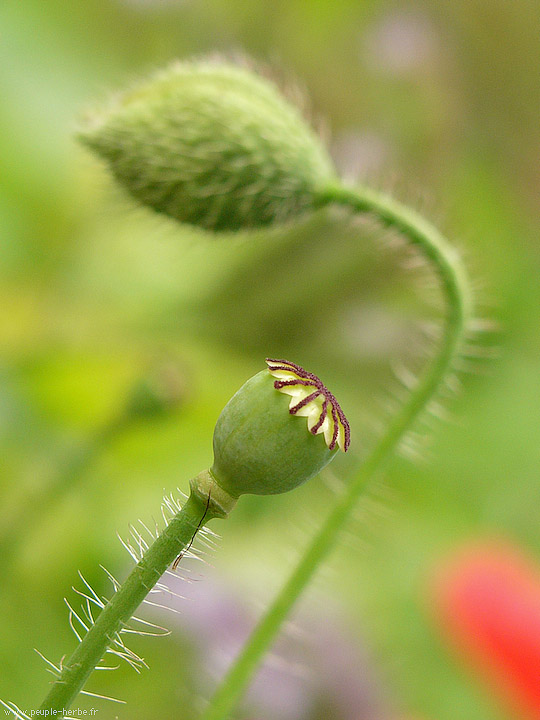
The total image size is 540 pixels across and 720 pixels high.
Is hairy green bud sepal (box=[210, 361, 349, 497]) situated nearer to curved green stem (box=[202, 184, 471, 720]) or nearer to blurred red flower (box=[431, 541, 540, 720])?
curved green stem (box=[202, 184, 471, 720])

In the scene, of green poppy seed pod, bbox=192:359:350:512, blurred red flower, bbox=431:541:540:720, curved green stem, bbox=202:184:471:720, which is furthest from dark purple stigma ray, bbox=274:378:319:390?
blurred red flower, bbox=431:541:540:720

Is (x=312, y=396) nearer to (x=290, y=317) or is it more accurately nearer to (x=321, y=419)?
(x=321, y=419)

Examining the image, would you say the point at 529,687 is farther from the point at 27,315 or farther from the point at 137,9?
the point at 137,9

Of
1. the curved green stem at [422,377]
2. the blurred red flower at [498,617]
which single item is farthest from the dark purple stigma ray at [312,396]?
the blurred red flower at [498,617]

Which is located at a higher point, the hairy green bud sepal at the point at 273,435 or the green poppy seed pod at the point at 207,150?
the green poppy seed pod at the point at 207,150

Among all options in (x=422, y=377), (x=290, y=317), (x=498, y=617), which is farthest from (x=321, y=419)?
(x=290, y=317)

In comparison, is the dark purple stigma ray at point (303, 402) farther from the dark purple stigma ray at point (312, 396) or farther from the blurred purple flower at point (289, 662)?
the blurred purple flower at point (289, 662)
